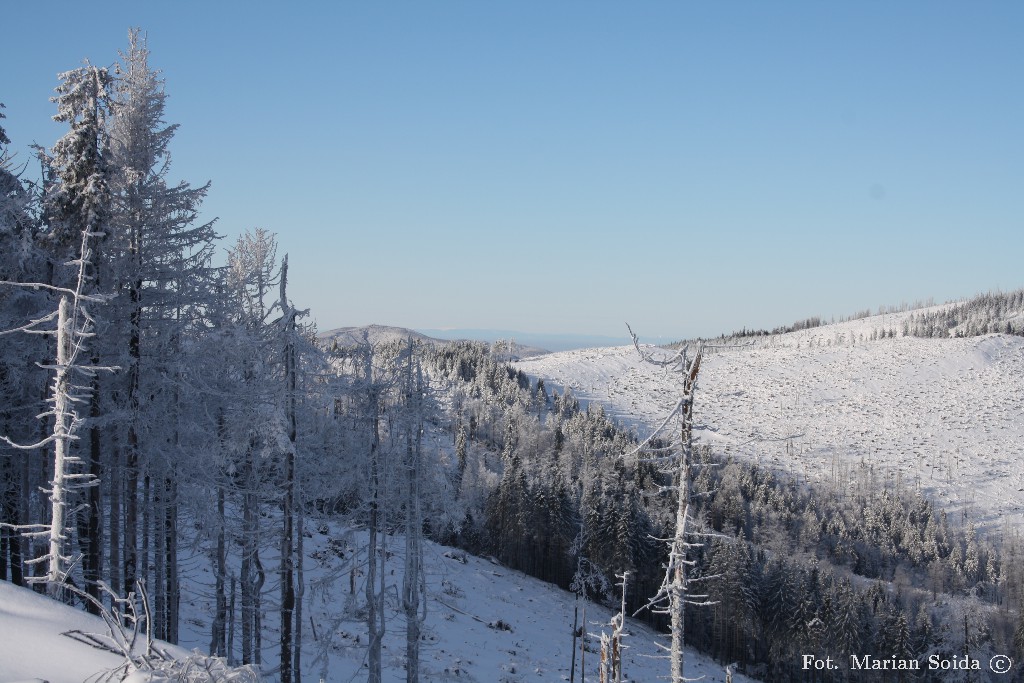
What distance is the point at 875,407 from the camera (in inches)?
5822

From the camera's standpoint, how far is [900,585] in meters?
72.0

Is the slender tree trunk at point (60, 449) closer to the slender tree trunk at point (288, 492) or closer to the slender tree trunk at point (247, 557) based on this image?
the slender tree trunk at point (288, 492)

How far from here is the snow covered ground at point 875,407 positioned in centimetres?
11288

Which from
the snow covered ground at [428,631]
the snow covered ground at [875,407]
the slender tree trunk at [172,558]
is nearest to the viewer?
the snow covered ground at [428,631]

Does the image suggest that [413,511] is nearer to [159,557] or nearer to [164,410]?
[159,557]

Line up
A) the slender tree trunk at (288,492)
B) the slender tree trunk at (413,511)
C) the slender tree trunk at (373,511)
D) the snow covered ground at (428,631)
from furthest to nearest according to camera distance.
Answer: the slender tree trunk at (413,511) < the slender tree trunk at (373,511) < the slender tree trunk at (288,492) < the snow covered ground at (428,631)

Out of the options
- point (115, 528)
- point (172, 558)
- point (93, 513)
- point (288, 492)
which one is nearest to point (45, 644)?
point (288, 492)

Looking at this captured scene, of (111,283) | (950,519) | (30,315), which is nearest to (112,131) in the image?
(111,283)

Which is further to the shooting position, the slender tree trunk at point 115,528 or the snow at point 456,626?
the snow at point 456,626

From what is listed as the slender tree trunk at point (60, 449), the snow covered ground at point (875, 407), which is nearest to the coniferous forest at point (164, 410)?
the slender tree trunk at point (60, 449)

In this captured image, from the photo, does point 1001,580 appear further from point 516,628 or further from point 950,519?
point 516,628

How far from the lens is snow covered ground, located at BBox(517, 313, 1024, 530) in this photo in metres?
113

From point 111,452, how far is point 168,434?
6.27 ft

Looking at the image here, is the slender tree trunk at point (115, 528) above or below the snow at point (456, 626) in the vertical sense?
above
